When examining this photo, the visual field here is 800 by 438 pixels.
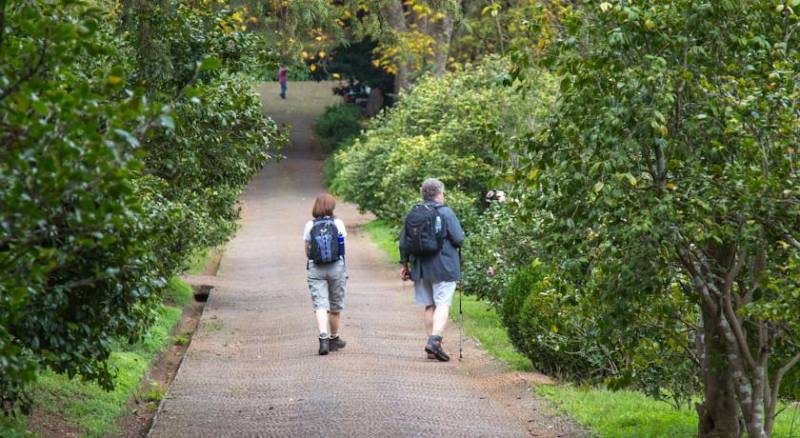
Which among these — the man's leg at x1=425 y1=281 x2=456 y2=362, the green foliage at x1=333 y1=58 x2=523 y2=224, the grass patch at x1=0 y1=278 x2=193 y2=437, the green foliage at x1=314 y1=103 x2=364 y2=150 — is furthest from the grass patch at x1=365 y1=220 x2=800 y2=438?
the green foliage at x1=314 y1=103 x2=364 y2=150

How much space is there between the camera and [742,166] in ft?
24.0

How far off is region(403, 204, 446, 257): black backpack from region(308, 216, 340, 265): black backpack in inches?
28.9

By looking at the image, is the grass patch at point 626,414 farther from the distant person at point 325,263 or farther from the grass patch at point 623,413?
the distant person at point 325,263

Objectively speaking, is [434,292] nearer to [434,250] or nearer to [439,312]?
[439,312]

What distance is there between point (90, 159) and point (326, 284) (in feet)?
28.9

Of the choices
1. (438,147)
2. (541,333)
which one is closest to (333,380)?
(541,333)

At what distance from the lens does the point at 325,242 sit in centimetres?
1302

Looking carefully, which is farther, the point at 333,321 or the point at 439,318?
the point at 333,321

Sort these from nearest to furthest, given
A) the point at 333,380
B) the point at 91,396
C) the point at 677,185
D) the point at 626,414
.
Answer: the point at 677,185 → the point at 626,414 → the point at 91,396 → the point at 333,380

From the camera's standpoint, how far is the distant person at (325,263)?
42.8 feet

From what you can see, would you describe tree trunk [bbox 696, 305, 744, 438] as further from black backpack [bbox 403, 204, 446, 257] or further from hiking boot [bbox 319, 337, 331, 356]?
hiking boot [bbox 319, 337, 331, 356]

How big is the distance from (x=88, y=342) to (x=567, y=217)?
9.60 ft

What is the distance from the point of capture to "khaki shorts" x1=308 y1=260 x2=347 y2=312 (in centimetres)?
1326

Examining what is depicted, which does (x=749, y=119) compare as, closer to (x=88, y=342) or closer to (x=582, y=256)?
(x=582, y=256)
